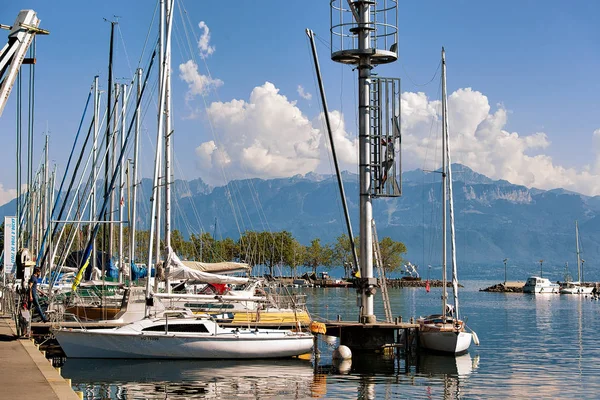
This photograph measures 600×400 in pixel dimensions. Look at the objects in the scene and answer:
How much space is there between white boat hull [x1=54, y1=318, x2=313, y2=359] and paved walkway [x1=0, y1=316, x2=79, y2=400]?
547cm

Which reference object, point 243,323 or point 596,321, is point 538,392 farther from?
point 596,321

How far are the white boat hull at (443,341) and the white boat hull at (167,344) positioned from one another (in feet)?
26.0

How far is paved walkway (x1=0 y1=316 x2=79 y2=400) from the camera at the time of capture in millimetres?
22047

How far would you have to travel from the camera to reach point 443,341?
4400 cm

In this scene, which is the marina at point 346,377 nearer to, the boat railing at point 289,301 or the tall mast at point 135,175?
the boat railing at point 289,301

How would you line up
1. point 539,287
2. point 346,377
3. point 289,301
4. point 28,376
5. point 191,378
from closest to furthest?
point 28,376, point 191,378, point 346,377, point 289,301, point 539,287

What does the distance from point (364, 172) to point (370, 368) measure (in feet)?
31.5

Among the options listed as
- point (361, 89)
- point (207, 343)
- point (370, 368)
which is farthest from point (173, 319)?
point (361, 89)

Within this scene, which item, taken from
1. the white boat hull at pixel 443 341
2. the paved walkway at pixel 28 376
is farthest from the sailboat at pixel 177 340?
the white boat hull at pixel 443 341

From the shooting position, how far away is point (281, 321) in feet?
150

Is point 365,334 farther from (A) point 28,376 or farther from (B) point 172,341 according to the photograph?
(A) point 28,376

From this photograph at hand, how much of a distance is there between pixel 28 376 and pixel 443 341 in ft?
79.0

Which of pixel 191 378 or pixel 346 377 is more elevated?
pixel 191 378

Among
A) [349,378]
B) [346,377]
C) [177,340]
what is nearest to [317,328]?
[346,377]
